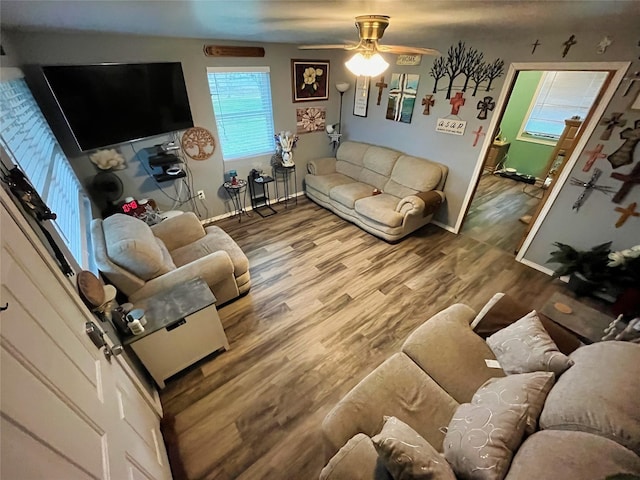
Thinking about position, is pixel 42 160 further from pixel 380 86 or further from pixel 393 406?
pixel 380 86

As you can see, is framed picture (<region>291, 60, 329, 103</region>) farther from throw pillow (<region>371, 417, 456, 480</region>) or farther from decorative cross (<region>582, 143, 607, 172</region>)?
throw pillow (<region>371, 417, 456, 480</region>)

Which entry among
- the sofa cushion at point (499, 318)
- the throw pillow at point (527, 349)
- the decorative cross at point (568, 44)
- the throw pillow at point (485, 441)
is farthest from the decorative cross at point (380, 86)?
the throw pillow at point (485, 441)

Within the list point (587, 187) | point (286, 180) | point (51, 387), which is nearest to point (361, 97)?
point (286, 180)

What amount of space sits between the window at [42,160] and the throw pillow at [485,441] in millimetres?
2030

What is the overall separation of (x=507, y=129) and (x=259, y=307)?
5876 millimetres

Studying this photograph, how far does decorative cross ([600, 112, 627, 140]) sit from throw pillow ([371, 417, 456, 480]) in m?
2.98

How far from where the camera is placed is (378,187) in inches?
156

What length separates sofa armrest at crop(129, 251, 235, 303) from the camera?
1.93m

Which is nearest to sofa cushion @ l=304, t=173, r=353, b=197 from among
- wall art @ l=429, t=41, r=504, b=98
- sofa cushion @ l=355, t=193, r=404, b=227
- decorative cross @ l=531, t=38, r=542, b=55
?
sofa cushion @ l=355, t=193, r=404, b=227

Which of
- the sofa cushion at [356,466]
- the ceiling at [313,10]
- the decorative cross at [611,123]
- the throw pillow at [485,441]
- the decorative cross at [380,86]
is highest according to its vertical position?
the ceiling at [313,10]

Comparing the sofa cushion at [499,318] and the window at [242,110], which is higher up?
the window at [242,110]

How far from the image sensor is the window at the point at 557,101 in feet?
14.6

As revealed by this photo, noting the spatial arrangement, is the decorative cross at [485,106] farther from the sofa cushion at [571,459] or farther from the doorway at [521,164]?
the sofa cushion at [571,459]

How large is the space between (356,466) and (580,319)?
2.08 meters
